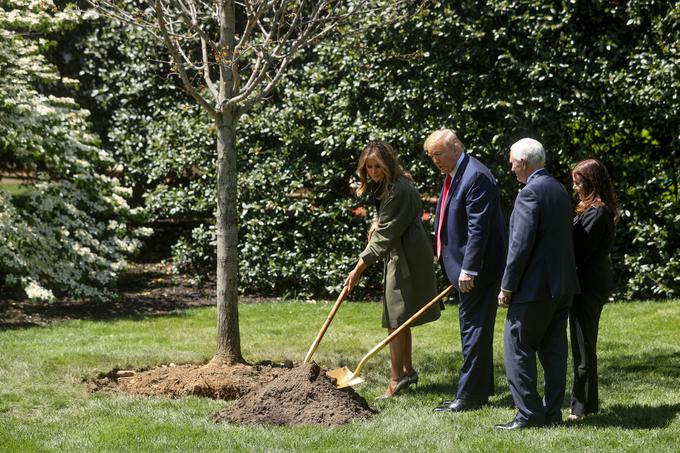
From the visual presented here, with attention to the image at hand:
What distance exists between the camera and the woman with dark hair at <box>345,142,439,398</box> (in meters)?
7.25

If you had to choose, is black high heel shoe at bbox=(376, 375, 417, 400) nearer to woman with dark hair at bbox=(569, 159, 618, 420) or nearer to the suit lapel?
woman with dark hair at bbox=(569, 159, 618, 420)

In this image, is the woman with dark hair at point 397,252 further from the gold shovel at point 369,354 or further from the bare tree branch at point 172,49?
the bare tree branch at point 172,49

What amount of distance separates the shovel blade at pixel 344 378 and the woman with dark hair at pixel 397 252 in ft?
1.13

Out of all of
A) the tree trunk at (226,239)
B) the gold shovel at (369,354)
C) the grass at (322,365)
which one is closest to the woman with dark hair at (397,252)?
the gold shovel at (369,354)

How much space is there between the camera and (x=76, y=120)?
39.5 ft

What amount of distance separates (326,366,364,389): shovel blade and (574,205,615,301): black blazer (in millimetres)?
1797

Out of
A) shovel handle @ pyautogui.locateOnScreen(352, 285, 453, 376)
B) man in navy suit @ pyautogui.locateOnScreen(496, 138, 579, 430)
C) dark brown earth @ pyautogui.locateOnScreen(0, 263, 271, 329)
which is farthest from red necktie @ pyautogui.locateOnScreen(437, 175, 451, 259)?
dark brown earth @ pyautogui.locateOnScreen(0, 263, 271, 329)

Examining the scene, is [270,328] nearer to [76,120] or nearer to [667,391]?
[76,120]

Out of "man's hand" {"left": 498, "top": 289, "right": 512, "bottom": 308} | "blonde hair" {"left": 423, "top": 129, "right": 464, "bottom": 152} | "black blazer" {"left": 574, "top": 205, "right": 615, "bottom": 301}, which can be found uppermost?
"blonde hair" {"left": 423, "top": 129, "right": 464, "bottom": 152}

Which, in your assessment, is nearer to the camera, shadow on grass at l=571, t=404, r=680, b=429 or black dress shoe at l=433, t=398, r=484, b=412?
shadow on grass at l=571, t=404, r=680, b=429

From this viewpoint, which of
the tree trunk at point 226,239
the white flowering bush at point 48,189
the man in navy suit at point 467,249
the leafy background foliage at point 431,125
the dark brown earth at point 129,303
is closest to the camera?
the man in navy suit at point 467,249

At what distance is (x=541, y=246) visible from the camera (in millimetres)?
5930

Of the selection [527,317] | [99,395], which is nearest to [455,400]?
[527,317]

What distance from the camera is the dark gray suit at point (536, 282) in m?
5.90
